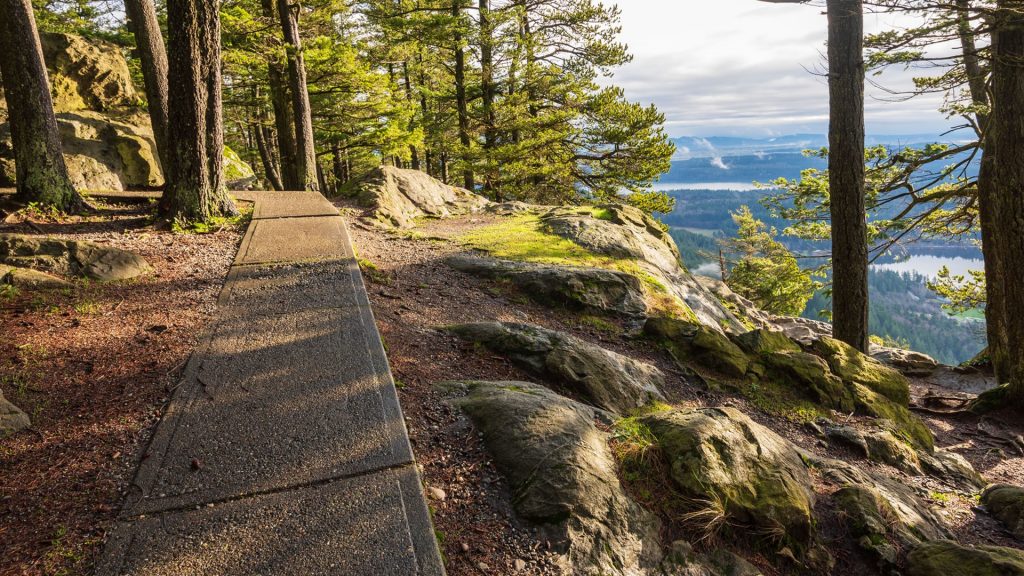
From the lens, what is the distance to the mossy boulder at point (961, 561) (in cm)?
274

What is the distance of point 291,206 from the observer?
8703 millimetres

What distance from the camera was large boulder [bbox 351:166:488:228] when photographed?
1047 cm

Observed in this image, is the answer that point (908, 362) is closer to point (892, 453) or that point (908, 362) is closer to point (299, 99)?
point (892, 453)

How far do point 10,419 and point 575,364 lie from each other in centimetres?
379

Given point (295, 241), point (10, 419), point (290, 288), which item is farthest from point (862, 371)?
point (10, 419)

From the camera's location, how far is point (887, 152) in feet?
37.2

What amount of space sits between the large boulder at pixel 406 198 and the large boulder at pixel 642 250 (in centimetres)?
264

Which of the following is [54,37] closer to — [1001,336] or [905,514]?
[905,514]

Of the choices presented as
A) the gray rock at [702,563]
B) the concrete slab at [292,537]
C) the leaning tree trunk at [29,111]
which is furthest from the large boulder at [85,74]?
the gray rock at [702,563]

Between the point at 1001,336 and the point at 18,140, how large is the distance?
52.5 feet

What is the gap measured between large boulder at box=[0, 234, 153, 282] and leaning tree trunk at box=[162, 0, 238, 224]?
1905 millimetres

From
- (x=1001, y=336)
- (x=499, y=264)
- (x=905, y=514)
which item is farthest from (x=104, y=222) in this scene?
(x=1001, y=336)

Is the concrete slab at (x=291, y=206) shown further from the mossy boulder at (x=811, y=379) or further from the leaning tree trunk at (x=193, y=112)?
the mossy boulder at (x=811, y=379)

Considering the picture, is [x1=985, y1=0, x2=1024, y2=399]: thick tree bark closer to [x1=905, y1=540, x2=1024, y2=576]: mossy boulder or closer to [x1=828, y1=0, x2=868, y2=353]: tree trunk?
[x1=828, y1=0, x2=868, y2=353]: tree trunk
